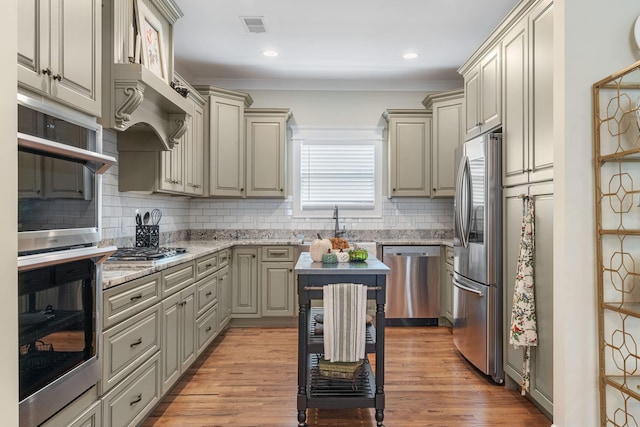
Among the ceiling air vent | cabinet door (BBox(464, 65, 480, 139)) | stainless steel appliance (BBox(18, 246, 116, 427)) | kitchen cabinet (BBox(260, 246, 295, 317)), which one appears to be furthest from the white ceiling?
stainless steel appliance (BBox(18, 246, 116, 427))

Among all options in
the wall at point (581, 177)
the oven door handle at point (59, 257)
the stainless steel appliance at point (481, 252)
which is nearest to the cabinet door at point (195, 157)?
the oven door handle at point (59, 257)

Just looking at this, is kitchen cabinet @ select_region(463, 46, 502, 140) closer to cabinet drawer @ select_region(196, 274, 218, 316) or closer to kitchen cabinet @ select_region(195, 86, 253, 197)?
kitchen cabinet @ select_region(195, 86, 253, 197)

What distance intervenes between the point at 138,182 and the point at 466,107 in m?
2.83

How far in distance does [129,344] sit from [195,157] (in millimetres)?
2562

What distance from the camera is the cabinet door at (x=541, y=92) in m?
2.46

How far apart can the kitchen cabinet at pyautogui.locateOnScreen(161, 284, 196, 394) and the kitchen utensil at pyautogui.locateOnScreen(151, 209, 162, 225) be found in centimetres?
109

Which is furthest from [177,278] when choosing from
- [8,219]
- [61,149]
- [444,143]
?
[444,143]

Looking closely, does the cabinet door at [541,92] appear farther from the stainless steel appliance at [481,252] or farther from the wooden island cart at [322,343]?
the wooden island cart at [322,343]

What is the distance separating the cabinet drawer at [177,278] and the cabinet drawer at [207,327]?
44 centimetres

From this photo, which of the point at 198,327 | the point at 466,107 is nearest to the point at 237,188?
the point at 198,327

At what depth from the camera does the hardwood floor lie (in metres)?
2.56

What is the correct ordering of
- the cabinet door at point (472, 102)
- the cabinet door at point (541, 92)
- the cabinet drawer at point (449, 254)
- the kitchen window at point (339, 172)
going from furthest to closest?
1. the kitchen window at point (339, 172)
2. the cabinet drawer at point (449, 254)
3. the cabinet door at point (472, 102)
4. the cabinet door at point (541, 92)

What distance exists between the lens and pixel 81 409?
1.75 meters

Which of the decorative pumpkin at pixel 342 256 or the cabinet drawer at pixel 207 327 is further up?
the decorative pumpkin at pixel 342 256
